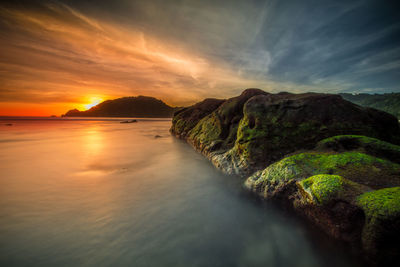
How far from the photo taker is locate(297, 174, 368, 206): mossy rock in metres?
3.16

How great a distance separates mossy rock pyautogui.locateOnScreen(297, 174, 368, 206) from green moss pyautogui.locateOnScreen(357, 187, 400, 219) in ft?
0.64

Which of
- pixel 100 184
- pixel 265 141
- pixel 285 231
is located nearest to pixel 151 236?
pixel 285 231

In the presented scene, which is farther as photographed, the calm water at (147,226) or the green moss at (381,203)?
the calm water at (147,226)

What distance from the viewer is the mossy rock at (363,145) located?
4566 mm

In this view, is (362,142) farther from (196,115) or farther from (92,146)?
(92,146)

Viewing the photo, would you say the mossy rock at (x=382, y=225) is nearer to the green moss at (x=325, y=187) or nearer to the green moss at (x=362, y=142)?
the green moss at (x=325, y=187)

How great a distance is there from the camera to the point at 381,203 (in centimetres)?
263

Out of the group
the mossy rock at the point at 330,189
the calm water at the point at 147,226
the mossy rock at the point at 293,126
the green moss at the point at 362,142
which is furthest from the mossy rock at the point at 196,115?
the mossy rock at the point at 330,189

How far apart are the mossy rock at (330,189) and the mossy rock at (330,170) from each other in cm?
58

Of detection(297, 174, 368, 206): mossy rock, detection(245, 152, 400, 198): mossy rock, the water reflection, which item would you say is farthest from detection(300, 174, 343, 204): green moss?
the water reflection

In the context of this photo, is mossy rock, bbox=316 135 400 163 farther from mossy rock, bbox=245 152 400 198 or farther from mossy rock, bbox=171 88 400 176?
mossy rock, bbox=245 152 400 198

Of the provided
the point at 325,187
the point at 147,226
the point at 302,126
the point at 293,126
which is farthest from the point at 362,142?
the point at 147,226

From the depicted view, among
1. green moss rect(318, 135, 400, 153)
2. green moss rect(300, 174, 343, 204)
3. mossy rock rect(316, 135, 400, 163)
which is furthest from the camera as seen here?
green moss rect(318, 135, 400, 153)

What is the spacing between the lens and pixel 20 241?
3660 mm
